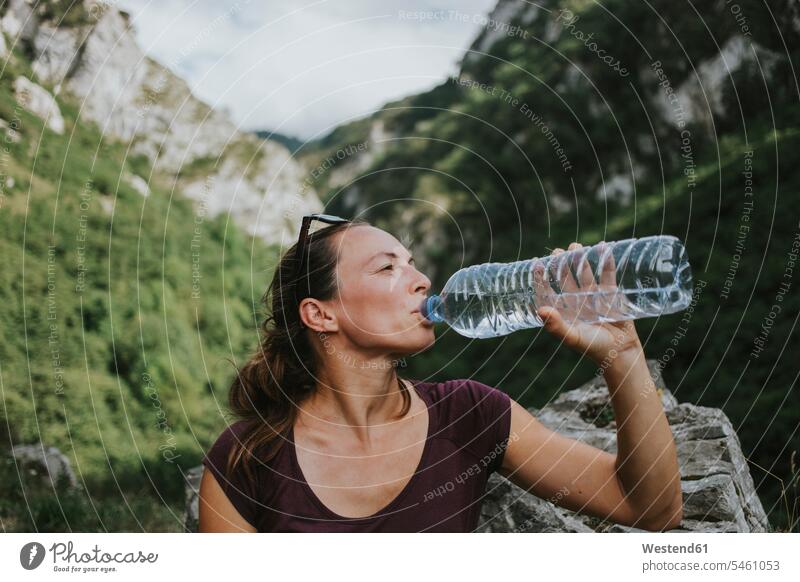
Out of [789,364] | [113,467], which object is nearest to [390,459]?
[789,364]

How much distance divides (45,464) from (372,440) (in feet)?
9.08

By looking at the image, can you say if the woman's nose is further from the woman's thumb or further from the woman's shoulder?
the woman's thumb

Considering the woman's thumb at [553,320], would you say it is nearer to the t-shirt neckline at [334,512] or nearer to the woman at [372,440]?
the woman at [372,440]

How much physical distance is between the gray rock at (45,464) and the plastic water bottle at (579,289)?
2.54m

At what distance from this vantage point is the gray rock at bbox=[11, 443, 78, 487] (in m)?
4.08

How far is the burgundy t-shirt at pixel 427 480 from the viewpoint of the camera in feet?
6.43

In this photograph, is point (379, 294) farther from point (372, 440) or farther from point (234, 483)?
point (234, 483)

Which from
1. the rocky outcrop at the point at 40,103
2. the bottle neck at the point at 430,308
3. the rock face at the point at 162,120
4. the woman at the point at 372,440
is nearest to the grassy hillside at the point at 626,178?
the rock face at the point at 162,120

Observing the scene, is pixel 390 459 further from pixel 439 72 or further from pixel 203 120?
pixel 203 120

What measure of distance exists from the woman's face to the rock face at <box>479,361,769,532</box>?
2.56ft

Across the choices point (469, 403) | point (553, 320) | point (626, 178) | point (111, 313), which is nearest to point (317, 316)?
point (469, 403)

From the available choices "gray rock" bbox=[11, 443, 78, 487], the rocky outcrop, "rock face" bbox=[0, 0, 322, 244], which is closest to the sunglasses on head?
"gray rock" bbox=[11, 443, 78, 487]

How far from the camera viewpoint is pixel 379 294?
2.03 m
